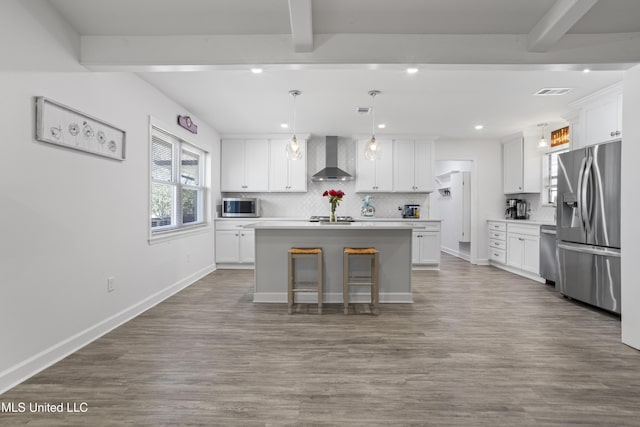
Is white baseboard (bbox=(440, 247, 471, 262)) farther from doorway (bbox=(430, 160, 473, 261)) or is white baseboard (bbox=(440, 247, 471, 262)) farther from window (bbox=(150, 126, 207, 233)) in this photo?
window (bbox=(150, 126, 207, 233))

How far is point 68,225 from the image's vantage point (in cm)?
243

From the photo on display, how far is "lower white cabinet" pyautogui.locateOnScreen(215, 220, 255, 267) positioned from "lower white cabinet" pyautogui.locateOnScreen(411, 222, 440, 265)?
3.16 meters

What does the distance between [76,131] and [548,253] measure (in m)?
5.92

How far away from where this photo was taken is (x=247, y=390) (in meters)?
1.96

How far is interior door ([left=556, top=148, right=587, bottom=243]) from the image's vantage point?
3.72 metres

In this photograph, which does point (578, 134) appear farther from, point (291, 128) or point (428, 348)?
point (291, 128)

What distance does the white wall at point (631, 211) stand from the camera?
Result: 2.53 m

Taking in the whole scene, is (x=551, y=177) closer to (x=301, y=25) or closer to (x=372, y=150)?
(x=372, y=150)

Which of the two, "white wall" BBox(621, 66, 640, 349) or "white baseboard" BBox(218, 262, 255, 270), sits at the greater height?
"white wall" BBox(621, 66, 640, 349)

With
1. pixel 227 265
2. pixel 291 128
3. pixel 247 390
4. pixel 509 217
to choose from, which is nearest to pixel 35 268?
pixel 247 390

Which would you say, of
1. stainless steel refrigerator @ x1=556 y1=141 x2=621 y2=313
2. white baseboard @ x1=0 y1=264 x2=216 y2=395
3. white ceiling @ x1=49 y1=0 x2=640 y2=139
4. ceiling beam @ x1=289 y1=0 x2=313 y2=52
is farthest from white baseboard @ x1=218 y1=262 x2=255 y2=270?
stainless steel refrigerator @ x1=556 y1=141 x2=621 y2=313

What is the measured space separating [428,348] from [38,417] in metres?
2.59

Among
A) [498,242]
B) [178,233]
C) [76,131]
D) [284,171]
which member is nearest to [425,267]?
[498,242]

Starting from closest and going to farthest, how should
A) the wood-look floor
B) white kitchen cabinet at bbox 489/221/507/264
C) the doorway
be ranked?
the wood-look floor → white kitchen cabinet at bbox 489/221/507/264 → the doorway
